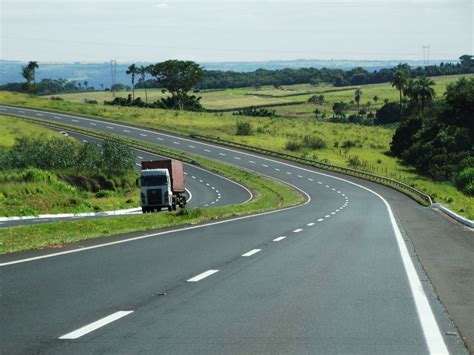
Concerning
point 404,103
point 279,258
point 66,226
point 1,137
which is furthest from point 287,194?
point 404,103

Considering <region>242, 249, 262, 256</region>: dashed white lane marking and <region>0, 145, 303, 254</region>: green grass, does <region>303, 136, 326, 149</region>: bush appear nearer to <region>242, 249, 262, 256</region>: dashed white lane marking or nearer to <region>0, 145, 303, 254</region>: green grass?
<region>0, 145, 303, 254</region>: green grass

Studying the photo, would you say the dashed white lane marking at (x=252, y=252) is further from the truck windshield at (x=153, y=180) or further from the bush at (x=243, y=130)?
the bush at (x=243, y=130)

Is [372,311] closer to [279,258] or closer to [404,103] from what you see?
[279,258]

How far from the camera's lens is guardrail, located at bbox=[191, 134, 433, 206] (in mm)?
57144

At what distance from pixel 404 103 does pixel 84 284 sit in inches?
5839

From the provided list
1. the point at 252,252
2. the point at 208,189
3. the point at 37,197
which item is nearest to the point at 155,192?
the point at 37,197

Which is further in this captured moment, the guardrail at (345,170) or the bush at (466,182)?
the bush at (466,182)

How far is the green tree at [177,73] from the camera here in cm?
15712

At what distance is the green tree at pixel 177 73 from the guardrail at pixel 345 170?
5490 cm

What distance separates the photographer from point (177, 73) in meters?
158

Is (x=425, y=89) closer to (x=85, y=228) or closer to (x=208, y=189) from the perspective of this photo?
(x=208, y=189)

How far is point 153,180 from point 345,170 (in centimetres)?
3951

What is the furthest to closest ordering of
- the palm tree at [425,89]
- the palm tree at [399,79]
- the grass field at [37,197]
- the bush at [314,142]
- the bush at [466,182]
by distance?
1. the palm tree at [399,79]
2. the palm tree at [425,89]
3. the bush at [314,142]
4. the bush at [466,182]
5. the grass field at [37,197]

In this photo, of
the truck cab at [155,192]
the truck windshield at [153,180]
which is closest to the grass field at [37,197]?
the truck cab at [155,192]
